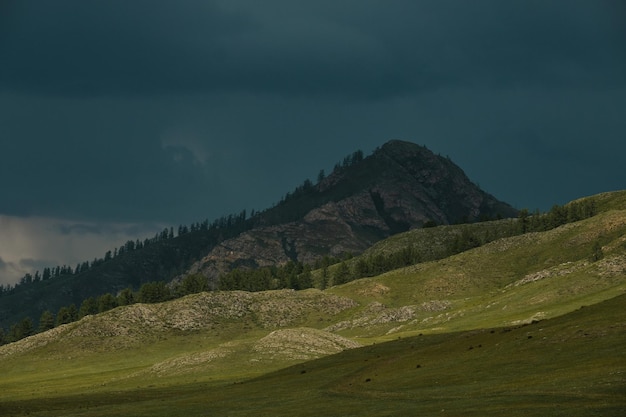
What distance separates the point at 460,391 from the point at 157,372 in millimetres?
89319

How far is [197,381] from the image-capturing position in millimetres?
131250

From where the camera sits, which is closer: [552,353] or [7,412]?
[552,353]

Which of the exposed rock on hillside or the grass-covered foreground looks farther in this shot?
the exposed rock on hillside

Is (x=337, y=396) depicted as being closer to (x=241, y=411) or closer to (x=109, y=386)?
(x=241, y=411)

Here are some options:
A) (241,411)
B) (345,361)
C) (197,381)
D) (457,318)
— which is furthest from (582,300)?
(241,411)

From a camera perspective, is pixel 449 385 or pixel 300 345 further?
pixel 300 345

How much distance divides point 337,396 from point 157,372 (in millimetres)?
74091

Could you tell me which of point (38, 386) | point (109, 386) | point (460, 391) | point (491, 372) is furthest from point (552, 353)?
point (38, 386)

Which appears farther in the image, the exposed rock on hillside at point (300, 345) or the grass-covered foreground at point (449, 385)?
the exposed rock on hillside at point (300, 345)

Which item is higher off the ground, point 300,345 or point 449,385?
point 300,345

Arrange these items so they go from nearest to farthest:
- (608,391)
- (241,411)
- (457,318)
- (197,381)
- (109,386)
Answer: (608,391), (241,411), (197,381), (109,386), (457,318)

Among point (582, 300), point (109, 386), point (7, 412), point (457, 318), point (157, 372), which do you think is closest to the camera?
point (7, 412)

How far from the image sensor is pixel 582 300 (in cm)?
16725

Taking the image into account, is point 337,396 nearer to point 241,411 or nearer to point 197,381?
point 241,411
